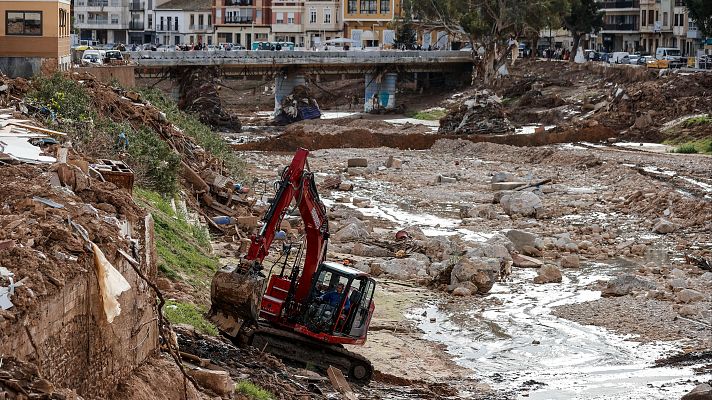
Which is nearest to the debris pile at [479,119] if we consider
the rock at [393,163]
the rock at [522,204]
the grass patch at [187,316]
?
the rock at [393,163]

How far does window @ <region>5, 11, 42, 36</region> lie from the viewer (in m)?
47.0

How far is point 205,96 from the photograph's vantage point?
A: 7756 centimetres

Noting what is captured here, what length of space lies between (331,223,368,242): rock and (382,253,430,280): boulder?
2.86m

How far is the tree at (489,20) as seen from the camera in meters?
87.5

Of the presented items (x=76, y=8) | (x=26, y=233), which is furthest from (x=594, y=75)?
(x=26, y=233)

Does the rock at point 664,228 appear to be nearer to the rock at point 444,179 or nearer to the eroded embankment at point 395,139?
the rock at point 444,179

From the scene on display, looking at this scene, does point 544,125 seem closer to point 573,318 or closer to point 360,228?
point 360,228

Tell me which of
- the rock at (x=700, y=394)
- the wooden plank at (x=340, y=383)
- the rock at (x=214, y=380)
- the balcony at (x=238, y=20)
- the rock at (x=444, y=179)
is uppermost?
the balcony at (x=238, y=20)

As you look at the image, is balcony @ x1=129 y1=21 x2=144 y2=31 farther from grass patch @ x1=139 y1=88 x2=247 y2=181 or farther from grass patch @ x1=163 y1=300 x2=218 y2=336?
grass patch @ x1=163 y1=300 x2=218 y2=336

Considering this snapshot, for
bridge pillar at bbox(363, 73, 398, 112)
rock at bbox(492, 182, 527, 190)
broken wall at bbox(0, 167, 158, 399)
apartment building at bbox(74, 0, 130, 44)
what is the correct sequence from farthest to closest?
apartment building at bbox(74, 0, 130, 44) → bridge pillar at bbox(363, 73, 398, 112) → rock at bbox(492, 182, 527, 190) → broken wall at bbox(0, 167, 158, 399)

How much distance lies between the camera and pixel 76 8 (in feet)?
410

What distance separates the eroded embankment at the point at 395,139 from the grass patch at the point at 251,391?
160 feet

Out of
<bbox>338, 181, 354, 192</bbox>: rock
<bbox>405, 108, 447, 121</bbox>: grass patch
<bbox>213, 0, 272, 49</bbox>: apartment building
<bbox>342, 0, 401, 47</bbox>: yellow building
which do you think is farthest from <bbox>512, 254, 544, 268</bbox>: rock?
<bbox>213, 0, 272, 49</bbox>: apartment building

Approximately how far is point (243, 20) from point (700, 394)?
319 feet
